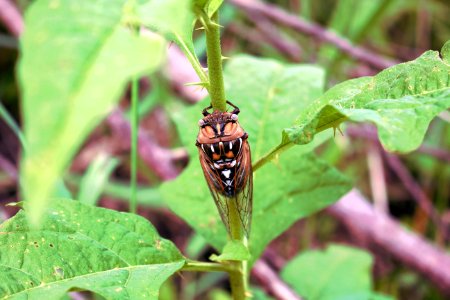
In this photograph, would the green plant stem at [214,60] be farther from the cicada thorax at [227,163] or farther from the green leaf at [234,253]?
the green leaf at [234,253]

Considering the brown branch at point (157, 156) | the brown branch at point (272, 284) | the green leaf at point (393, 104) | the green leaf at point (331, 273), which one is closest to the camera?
the green leaf at point (393, 104)

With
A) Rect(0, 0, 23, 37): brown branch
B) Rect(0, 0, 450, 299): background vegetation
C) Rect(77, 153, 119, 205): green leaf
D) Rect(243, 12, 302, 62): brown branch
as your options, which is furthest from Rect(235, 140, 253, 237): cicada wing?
Rect(0, 0, 23, 37): brown branch

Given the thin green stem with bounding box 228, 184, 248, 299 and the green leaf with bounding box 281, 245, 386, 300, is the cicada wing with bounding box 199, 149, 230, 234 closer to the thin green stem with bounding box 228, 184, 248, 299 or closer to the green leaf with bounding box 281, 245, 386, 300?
the thin green stem with bounding box 228, 184, 248, 299

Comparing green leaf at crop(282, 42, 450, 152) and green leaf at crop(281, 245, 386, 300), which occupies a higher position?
green leaf at crop(282, 42, 450, 152)

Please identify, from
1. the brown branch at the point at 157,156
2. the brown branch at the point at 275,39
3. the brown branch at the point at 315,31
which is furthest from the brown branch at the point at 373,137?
the brown branch at the point at 157,156

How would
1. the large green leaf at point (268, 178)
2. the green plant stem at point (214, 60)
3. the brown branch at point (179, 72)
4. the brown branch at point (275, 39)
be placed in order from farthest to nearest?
the brown branch at point (275, 39) → the brown branch at point (179, 72) → the large green leaf at point (268, 178) → the green plant stem at point (214, 60)

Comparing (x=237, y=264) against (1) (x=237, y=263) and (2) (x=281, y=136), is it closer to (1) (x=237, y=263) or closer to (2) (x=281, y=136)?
(1) (x=237, y=263)

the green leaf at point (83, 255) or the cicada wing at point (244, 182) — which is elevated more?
the cicada wing at point (244, 182)

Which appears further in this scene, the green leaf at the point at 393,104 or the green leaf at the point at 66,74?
the green leaf at the point at 393,104

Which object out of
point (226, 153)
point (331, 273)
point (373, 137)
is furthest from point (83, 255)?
point (373, 137)
